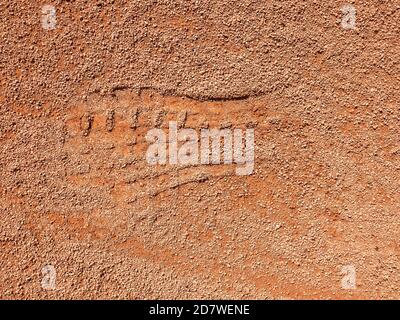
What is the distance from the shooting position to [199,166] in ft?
4.19

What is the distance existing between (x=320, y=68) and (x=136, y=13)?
54 centimetres

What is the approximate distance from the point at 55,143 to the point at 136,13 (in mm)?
438

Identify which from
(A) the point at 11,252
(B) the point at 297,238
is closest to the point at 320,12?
→ (B) the point at 297,238

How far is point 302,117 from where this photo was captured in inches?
49.4

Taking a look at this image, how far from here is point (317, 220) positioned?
129 centimetres

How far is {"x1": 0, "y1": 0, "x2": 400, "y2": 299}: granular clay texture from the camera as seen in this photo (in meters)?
1.24

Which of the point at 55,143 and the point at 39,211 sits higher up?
the point at 55,143

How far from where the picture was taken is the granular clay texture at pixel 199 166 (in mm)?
1238

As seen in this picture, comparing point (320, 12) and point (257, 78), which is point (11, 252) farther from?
point (320, 12)

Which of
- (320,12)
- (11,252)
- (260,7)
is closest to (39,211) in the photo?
(11,252)

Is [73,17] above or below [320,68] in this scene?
above

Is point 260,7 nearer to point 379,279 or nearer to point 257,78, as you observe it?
point 257,78

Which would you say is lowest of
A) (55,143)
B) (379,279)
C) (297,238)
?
(379,279)

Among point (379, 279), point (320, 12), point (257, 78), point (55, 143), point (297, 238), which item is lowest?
point (379, 279)
